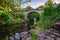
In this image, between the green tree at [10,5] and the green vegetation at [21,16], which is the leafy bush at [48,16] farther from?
the green tree at [10,5]

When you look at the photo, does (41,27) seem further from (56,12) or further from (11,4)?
(11,4)

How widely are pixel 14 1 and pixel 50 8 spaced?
12820mm

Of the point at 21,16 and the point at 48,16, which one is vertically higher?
the point at 48,16

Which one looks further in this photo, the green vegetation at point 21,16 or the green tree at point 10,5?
the green tree at point 10,5

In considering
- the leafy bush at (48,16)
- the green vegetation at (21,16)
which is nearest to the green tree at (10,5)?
the green vegetation at (21,16)

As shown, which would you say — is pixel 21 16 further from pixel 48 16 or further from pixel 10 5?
pixel 48 16

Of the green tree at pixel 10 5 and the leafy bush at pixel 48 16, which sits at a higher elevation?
the leafy bush at pixel 48 16

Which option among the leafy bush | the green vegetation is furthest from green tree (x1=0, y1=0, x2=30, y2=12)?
the leafy bush

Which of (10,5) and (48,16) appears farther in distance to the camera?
(10,5)

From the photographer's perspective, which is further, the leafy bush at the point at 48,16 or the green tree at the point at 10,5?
the green tree at the point at 10,5

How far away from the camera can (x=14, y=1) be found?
16172mm

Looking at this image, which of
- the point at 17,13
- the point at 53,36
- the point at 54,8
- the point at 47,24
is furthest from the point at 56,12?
the point at 17,13

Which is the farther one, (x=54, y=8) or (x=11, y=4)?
(x=11, y=4)

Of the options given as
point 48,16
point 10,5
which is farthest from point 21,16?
point 48,16
